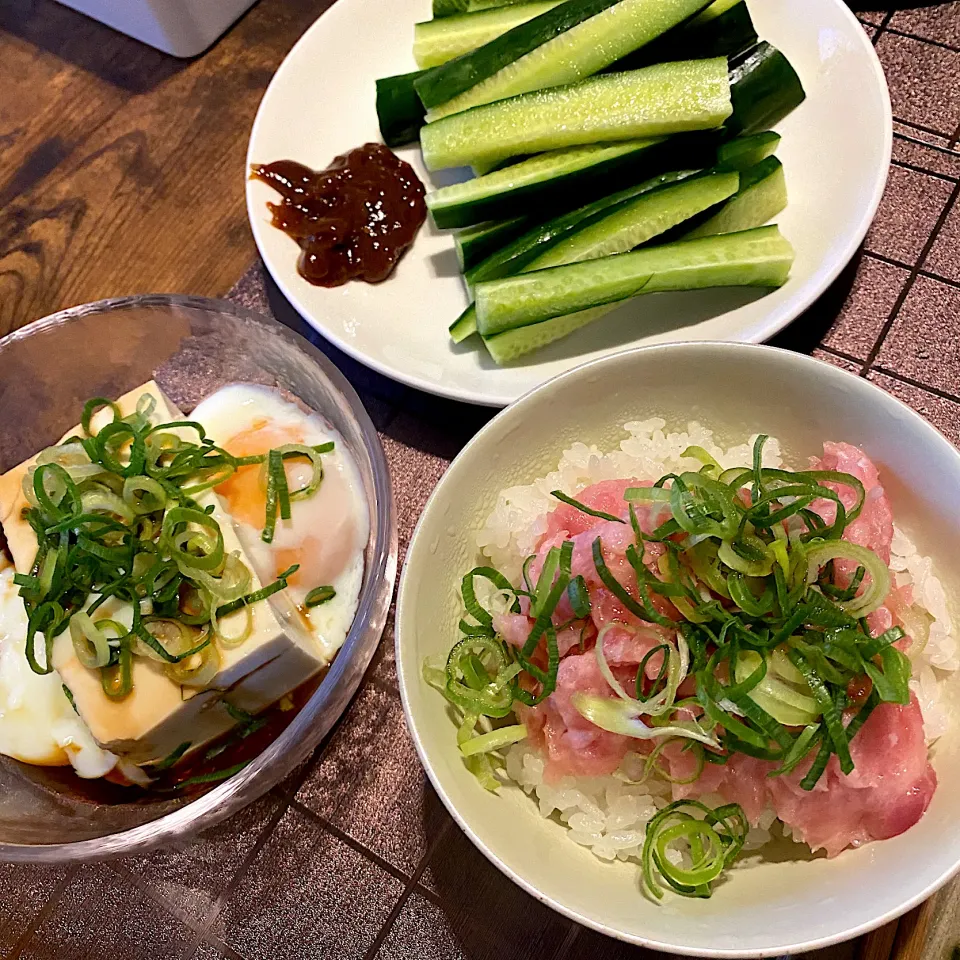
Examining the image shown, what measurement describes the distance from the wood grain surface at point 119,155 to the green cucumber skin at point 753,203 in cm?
108

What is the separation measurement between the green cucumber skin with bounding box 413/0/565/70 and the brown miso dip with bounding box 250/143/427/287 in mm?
275

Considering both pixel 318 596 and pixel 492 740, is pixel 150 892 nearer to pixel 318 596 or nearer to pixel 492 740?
pixel 318 596

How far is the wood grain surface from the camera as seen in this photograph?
207cm

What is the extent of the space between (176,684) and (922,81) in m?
2.10

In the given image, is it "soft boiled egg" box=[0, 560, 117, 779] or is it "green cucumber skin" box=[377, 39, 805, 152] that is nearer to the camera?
"soft boiled egg" box=[0, 560, 117, 779]

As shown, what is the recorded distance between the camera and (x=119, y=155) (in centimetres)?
222

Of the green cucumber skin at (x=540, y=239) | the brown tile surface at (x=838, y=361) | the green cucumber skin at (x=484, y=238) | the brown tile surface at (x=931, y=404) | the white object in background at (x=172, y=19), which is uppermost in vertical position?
the white object in background at (x=172, y=19)

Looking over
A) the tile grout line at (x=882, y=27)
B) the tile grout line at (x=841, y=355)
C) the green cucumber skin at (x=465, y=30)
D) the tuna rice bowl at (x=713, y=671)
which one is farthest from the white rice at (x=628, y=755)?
the tile grout line at (x=882, y=27)

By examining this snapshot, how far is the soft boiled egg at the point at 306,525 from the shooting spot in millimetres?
1521

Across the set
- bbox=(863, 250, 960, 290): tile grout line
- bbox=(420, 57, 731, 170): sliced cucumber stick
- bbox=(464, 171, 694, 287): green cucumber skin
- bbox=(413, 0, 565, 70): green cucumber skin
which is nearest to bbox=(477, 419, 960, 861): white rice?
bbox=(464, 171, 694, 287): green cucumber skin

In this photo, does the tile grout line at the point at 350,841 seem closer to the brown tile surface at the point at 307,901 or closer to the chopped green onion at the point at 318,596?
the brown tile surface at the point at 307,901

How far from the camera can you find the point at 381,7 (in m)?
2.15

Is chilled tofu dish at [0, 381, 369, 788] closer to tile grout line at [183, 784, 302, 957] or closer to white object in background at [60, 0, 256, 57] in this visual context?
tile grout line at [183, 784, 302, 957]

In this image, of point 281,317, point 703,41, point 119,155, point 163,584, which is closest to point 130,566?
point 163,584
